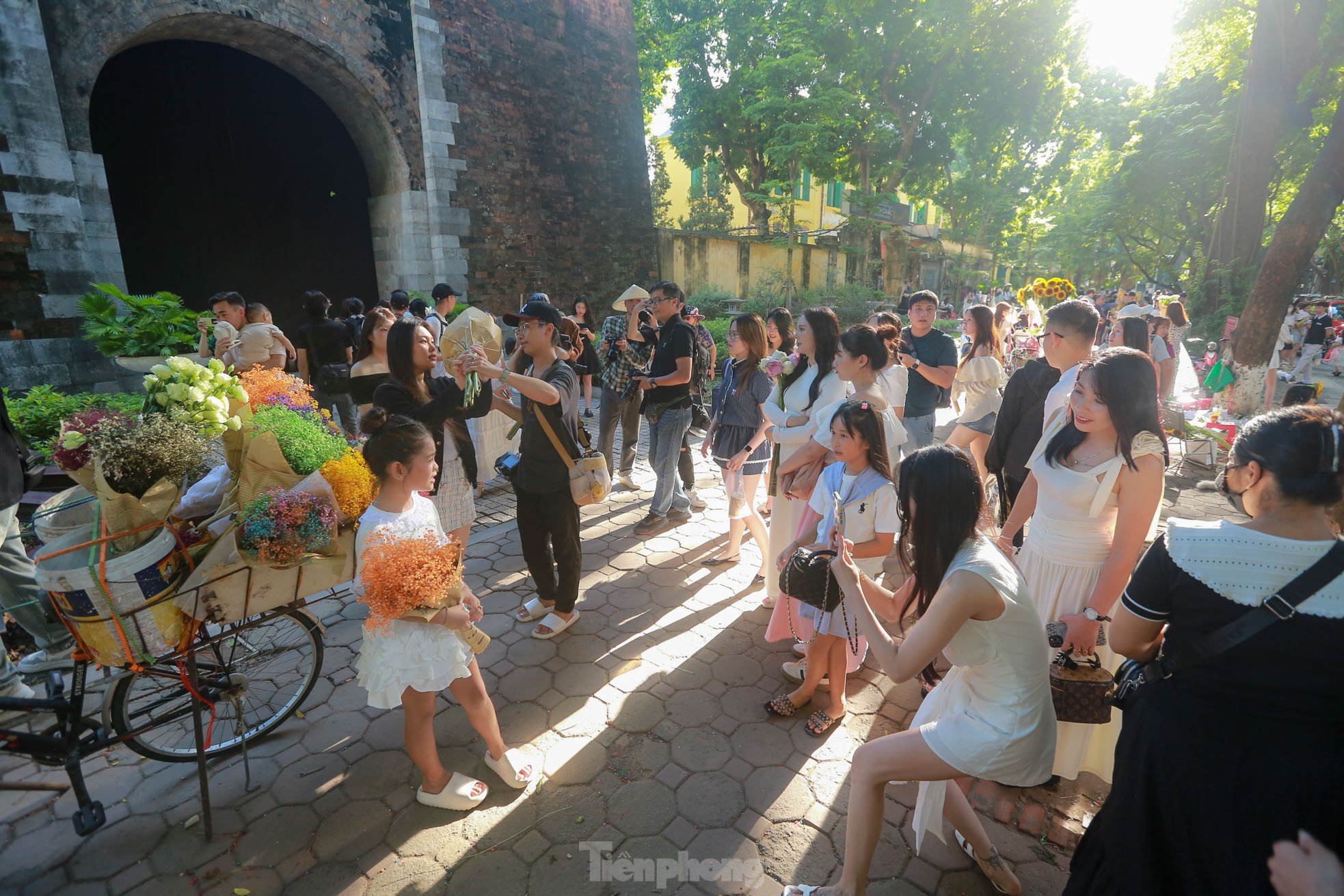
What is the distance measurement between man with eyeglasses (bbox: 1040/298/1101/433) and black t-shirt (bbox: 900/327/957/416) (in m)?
1.90

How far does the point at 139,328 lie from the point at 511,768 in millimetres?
6640

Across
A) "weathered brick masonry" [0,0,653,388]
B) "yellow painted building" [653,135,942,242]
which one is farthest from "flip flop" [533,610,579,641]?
"yellow painted building" [653,135,942,242]

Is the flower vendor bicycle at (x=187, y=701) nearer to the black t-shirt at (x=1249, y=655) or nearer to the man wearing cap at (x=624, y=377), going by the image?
the man wearing cap at (x=624, y=377)

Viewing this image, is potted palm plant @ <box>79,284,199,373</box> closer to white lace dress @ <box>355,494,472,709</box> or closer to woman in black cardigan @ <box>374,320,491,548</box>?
woman in black cardigan @ <box>374,320,491,548</box>

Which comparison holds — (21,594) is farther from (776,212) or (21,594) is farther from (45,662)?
(776,212)

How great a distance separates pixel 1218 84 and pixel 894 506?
2355cm

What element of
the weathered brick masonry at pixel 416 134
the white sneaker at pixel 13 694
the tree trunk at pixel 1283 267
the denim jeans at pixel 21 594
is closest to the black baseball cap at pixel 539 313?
the denim jeans at pixel 21 594

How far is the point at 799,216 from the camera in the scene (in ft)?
107

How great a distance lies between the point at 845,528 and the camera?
296cm

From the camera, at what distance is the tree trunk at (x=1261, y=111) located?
10516 mm

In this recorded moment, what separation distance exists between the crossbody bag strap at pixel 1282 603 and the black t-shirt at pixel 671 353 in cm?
424

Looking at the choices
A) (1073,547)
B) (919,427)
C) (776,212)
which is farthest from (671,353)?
(776,212)

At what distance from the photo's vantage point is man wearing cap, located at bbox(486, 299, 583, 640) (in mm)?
3684

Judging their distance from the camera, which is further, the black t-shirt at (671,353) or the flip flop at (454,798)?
the black t-shirt at (671,353)
